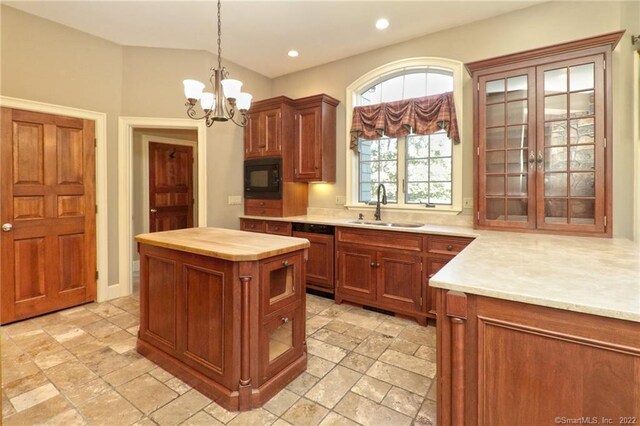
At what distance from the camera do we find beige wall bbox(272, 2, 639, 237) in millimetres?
2730

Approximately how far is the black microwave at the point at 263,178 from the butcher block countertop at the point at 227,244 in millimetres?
1759

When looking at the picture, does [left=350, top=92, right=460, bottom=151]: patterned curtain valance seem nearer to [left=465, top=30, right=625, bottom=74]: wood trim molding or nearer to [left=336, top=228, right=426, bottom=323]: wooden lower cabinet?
[left=465, top=30, right=625, bottom=74]: wood trim molding

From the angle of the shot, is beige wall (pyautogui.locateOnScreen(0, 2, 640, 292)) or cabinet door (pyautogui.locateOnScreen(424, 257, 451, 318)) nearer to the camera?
beige wall (pyautogui.locateOnScreen(0, 2, 640, 292))

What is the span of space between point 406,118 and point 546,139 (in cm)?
143

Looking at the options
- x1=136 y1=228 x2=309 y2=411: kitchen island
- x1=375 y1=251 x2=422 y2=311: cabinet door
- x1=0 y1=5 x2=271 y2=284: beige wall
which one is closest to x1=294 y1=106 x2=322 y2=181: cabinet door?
x1=0 y1=5 x2=271 y2=284: beige wall

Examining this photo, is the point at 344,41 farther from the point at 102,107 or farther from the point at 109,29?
the point at 102,107

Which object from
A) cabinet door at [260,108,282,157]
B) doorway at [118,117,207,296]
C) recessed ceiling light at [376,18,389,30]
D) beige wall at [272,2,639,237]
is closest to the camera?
beige wall at [272,2,639,237]

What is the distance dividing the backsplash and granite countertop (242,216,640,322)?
45.0 inches

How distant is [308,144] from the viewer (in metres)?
4.29

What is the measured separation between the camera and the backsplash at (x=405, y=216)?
3541 millimetres

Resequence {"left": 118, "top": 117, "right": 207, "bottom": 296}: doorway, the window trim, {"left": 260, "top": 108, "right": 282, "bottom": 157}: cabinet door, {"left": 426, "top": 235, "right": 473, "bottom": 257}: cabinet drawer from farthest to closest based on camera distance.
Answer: {"left": 260, "top": 108, "right": 282, "bottom": 157}: cabinet door
{"left": 118, "top": 117, "right": 207, "bottom": 296}: doorway
the window trim
{"left": 426, "top": 235, "right": 473, "bottom": 257}: cabinet drawer

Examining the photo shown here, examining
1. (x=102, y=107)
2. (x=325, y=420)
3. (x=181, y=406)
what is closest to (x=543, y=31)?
(x=325, y=420)

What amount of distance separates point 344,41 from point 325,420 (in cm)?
387

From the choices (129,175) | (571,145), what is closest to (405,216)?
(571,145)
